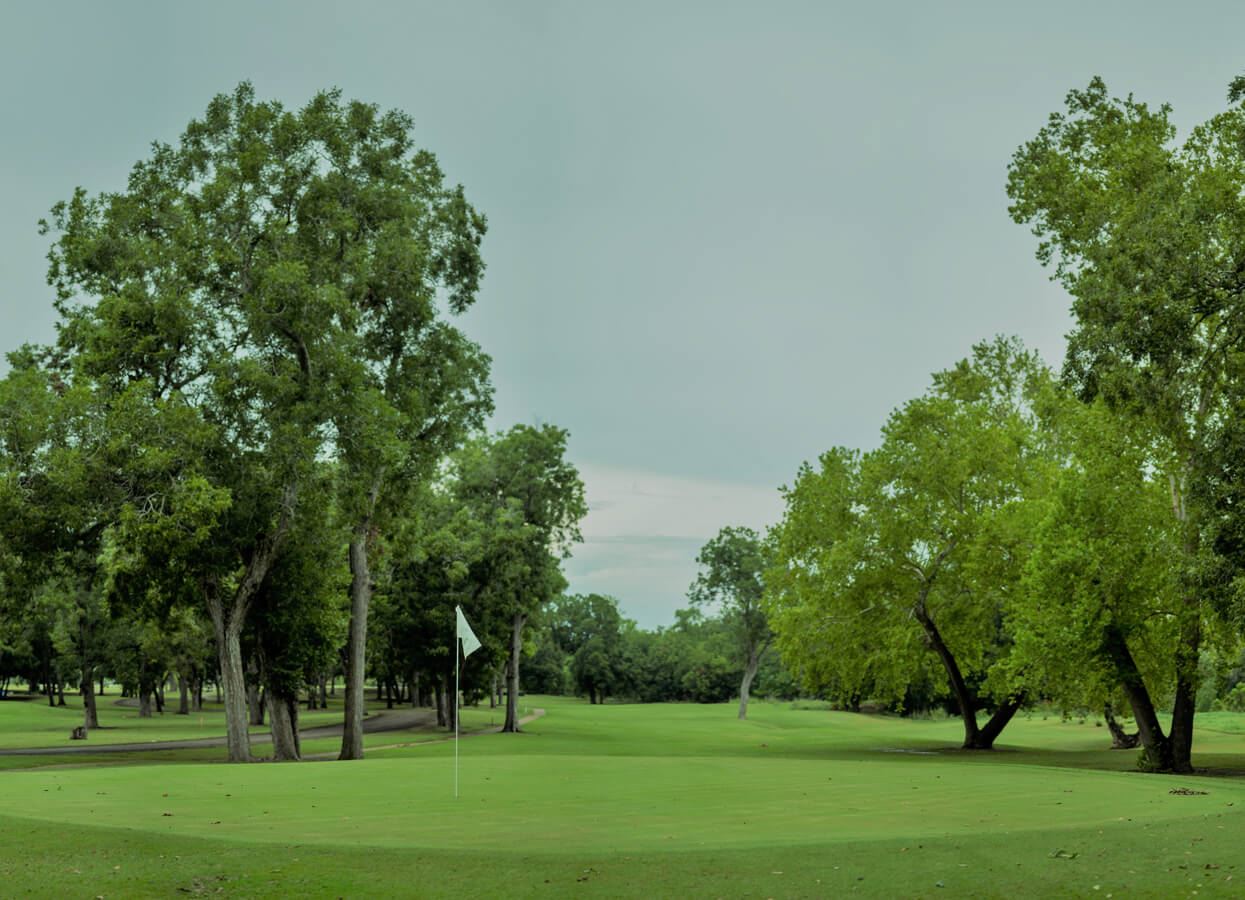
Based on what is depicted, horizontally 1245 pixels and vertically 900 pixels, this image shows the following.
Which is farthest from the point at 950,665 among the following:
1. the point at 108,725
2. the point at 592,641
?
the point at 592,641

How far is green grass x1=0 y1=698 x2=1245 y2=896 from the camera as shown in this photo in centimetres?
1117

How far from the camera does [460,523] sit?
182 ft

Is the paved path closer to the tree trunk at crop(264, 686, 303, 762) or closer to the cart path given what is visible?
the cart path

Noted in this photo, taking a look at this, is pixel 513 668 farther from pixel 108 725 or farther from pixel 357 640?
pixel 108 725

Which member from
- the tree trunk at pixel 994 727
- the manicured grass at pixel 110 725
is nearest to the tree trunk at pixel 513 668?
the manicured grass at pixel 110 725

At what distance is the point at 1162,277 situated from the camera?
20.7 m

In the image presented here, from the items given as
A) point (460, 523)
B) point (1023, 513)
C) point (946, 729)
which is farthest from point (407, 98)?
point (946, 729)

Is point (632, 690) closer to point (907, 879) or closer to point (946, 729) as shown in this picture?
point (946, 729)

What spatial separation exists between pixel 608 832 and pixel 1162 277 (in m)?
15.2

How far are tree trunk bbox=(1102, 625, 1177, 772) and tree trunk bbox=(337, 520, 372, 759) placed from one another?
82.2 feet

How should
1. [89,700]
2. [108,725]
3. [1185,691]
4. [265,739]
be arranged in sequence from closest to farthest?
[1185,691], [265,739], [89,700], [108,725]

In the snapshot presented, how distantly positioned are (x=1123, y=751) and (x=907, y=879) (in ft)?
131

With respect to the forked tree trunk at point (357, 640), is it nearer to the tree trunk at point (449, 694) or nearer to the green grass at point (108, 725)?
the green grass at point (108, 725)

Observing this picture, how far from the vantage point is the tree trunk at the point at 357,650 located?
37406 mm
